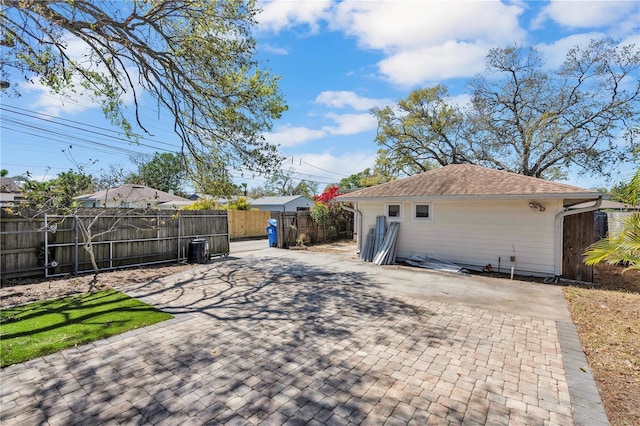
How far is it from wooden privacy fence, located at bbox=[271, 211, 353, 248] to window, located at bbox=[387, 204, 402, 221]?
18.3ft

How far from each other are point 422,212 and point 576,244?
4404 millimetres

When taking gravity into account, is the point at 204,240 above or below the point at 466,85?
below

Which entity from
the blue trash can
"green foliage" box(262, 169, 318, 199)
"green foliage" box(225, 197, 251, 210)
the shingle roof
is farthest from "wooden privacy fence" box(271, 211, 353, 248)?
"green foliage" box(262, 169, 318, 199)

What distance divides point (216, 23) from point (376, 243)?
8.48m

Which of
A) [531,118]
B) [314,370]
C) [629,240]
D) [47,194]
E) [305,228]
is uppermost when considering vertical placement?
[531,118]

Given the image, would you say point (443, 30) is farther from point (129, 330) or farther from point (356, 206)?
point (129, 330)

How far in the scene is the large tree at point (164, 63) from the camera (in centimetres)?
603

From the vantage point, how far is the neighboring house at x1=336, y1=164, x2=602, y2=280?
8.70 metres

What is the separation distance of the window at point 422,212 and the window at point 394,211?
57 cm

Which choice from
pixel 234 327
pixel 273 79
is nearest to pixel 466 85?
pixel 273 79

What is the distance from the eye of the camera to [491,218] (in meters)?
9.73

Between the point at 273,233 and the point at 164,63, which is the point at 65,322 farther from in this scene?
the point at 273,233

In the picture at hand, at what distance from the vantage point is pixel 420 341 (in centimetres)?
446

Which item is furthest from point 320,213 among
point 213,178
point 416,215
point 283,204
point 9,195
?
point 9,195
